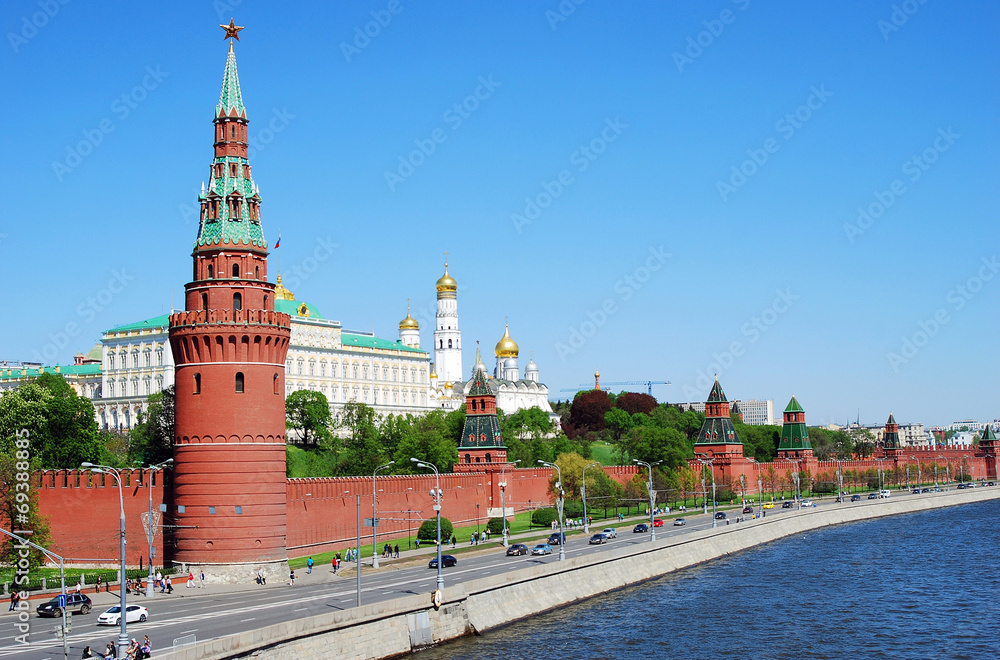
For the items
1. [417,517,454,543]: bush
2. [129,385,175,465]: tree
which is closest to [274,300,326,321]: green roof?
[129,385,175,465]: tree

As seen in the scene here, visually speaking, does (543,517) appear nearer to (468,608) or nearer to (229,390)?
(229,390)

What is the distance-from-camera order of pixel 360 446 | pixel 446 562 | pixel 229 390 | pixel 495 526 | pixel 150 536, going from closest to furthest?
pixel 150 536 < pixel 229 390 < pixel 446 562 < pixel 495 526 < pixel 360 446

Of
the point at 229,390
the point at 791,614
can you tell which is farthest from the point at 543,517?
the point at 229,390

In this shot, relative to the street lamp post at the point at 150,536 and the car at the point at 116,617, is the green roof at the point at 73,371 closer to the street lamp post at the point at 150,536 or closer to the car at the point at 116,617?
the street lamp post at the point at 150,536

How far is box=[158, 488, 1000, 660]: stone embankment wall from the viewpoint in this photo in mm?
39062

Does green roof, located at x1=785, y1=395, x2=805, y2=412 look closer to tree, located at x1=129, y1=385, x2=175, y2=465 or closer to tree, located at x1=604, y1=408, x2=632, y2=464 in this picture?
tree, located at x1=604, y1=408, x2=632, y2=464

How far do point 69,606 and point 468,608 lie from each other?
16433 mm

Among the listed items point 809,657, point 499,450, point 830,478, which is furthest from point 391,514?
point 830,478

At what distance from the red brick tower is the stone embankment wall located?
44.0ft

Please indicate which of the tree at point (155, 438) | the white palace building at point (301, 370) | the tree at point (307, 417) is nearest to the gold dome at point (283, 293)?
the white palace building at point (301, 370)

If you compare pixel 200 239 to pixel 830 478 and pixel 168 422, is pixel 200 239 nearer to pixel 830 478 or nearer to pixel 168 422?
pixel 168 422

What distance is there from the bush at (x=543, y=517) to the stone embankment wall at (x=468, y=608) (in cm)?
1430

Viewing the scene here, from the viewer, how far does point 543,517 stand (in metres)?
95.0

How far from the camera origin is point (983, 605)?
197ft
